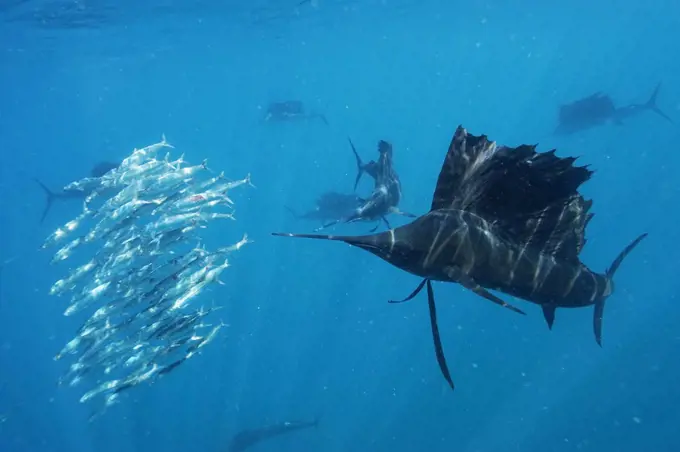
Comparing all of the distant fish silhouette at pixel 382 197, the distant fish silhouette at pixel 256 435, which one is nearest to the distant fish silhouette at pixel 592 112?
the distant fish silhouette at pixel 382 197

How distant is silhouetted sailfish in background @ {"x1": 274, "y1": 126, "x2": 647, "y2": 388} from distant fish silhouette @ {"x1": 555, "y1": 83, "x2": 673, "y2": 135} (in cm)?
1442

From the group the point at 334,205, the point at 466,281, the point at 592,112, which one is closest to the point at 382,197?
the point at 466,281

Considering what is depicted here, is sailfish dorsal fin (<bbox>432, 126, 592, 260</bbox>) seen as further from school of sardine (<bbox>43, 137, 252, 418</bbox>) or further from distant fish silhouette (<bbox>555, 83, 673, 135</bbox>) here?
distant fish silhouette (<bbox>555, 83, 673, 135</bbox>)

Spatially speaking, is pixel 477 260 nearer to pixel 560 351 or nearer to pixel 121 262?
pixel 121 262

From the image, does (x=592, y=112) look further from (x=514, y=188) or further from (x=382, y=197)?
(x=514, y=188)

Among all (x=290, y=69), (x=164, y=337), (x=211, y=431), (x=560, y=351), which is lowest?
(x=290, y=69)

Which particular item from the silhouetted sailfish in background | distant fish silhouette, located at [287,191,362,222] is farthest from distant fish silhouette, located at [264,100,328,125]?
the silhouetted sailfish in background

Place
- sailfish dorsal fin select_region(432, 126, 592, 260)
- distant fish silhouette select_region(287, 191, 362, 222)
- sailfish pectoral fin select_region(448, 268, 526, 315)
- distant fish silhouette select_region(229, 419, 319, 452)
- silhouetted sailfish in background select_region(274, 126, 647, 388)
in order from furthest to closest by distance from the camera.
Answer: distant fish silhouette select_region(287, 191, 362, 222)
distant fish silhouette select_region(229, 419, 319, 452)
sailfish dorsal fin select_region(432, 126, 592, 260)
silhouetted sailfish in background select_region(274, 126, 647, 388)
sailfish pectoral fin select_region(448, 268, 526, 315)

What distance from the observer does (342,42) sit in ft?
163

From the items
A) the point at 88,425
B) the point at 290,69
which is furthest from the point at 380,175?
the point at 290,69

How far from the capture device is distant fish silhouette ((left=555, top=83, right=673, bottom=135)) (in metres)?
15.7

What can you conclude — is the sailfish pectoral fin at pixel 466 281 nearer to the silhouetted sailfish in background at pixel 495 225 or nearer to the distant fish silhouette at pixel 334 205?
the silhouetted sailfish in background at pixel 495 225

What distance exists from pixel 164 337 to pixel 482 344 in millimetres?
12795

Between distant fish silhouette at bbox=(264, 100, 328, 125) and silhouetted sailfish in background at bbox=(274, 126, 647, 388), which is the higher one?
silhouetted sailfish in background at bbox=(274, 126, 647, 388)
